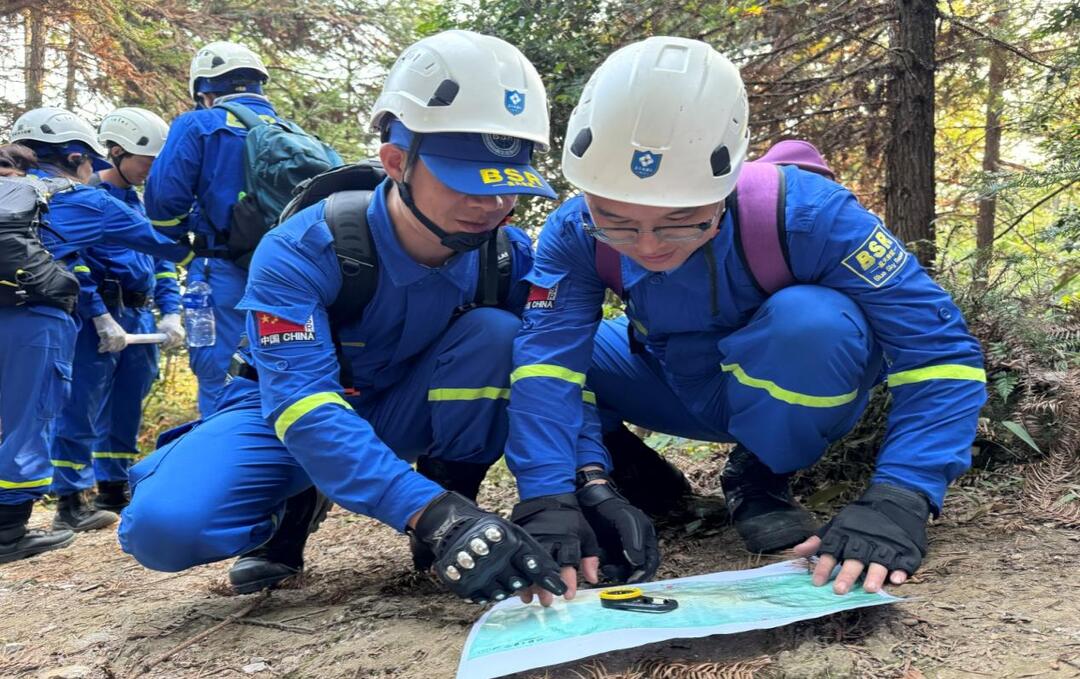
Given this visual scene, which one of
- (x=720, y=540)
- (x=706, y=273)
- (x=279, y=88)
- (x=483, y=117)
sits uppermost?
(x=279, y=88)

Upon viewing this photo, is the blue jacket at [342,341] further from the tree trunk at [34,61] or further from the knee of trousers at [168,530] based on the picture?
the tree trunk at [34,61]

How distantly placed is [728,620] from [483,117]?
1539 mm

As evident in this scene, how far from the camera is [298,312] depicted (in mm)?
2537

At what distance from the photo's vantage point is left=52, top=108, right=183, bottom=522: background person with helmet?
16.9 ft

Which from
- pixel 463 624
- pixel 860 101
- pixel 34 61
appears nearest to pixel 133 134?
pixel 34 61

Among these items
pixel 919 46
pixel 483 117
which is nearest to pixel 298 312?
pixel 483 117

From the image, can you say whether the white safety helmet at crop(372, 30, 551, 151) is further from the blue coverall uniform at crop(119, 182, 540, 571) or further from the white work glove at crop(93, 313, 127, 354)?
the white work glove at crop(93, 313, 127, 354)

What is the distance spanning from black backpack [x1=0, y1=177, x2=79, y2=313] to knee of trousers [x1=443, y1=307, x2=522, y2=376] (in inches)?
97.8


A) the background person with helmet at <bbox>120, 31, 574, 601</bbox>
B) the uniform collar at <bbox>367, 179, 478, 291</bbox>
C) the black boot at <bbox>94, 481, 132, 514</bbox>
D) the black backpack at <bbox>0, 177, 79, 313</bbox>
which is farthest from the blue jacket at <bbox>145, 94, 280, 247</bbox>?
the uniform collar at <bbox>367, 179, 478, 291</bbox>

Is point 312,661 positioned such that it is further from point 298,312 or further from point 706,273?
point 706,273

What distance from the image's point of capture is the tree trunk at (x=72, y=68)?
753cm

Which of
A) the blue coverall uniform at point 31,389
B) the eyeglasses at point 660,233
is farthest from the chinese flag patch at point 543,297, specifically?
the blue coverall uniform at point 31,389

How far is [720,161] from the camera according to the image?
7.61ft

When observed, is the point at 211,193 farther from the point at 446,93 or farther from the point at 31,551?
the point at 446,93
